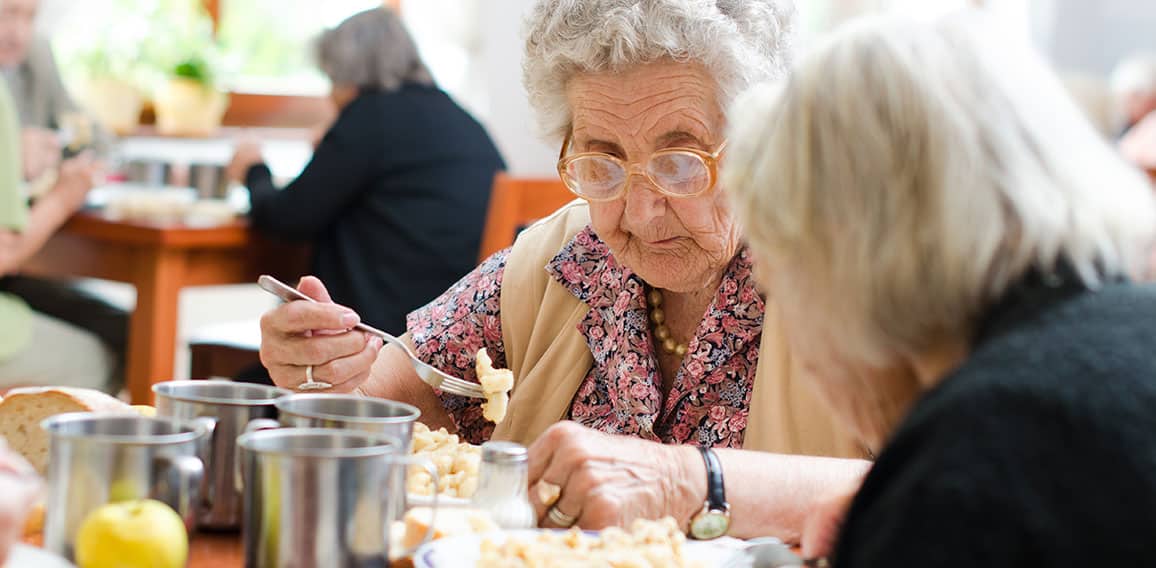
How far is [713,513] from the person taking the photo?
4.28ft

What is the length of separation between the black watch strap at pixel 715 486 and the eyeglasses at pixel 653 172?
43cm

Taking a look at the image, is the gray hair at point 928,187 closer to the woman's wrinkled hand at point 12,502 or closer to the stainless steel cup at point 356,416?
the stainless steel cup at point 356,416

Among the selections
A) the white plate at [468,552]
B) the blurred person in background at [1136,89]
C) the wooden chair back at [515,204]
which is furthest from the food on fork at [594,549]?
the blurred person in background at [1136,89]

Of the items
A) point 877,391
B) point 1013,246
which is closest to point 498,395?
point 877,391

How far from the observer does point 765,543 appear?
3.89ft

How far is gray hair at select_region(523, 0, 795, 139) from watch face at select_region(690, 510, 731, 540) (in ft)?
1.89

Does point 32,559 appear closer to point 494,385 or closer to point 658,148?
point 494,385

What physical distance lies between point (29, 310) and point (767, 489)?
270cm

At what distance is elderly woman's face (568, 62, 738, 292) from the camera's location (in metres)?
1.64

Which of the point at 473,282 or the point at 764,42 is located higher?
the point at 764,42

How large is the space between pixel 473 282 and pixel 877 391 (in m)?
1.05

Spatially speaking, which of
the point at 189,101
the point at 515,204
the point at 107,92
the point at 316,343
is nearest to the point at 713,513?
the point at 316,343

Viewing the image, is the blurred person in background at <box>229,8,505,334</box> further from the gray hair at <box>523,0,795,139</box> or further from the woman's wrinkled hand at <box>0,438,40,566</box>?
the woman's wrinkled hand at <box>0,438,40,566</box>

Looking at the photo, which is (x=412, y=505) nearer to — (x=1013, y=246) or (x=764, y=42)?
(x=1013, y=246)
